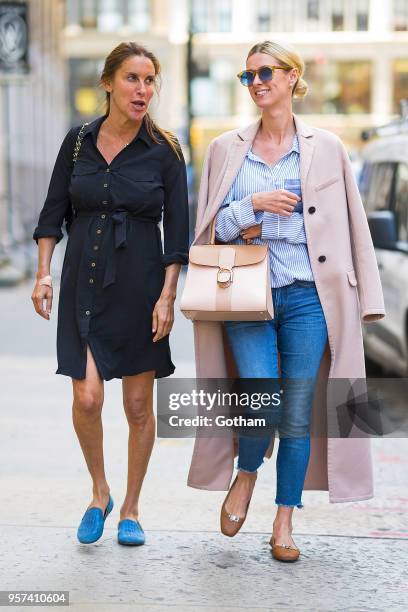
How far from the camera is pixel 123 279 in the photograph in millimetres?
4500

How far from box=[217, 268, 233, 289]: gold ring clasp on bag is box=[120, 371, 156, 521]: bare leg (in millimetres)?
535

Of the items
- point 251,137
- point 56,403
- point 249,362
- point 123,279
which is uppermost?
point 251,137

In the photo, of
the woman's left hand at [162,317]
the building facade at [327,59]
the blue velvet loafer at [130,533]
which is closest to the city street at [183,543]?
the blue velvet loafer at [130,533]

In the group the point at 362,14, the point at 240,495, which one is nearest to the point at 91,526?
the point at 240,495

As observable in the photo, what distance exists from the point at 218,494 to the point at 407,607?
70.6 inches

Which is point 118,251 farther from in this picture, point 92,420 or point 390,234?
point 390,234

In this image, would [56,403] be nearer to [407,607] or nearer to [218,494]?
[218,494]

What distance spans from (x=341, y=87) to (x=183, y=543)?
49.8 m

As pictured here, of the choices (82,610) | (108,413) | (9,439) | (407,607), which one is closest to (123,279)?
(82,610)

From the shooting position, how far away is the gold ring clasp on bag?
4.27 meters

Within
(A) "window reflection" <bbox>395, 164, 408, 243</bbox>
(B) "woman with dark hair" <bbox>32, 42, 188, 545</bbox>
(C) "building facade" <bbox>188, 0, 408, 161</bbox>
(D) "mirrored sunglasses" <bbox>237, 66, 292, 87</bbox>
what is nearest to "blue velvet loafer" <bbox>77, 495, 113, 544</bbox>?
(B) "woman with dark hair" <bbox>32, 42, 188, 545</bbox>

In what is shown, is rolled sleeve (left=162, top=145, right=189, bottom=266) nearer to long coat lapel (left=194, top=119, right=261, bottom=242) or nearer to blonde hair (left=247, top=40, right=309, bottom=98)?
long coat lapel (left=194, top=119, right=261, bottom=242)

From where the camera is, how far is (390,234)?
813 centimetres

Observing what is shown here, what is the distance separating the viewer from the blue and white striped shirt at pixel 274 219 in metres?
4.38
